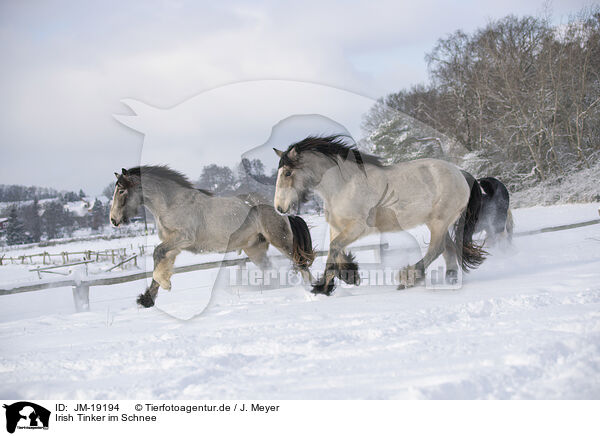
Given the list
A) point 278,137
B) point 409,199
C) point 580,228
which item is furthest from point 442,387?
point 580,228

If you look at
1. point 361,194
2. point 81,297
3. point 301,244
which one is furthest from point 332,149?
point 81,297

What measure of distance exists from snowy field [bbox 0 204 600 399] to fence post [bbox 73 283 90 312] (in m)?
0.27

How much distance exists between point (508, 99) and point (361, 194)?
88.6 inches

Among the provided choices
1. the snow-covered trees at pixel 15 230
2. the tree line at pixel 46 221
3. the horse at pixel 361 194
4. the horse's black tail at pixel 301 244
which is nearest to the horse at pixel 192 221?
the horse's black tail at pixel 301 244

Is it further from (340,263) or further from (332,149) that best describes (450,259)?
(332,149)

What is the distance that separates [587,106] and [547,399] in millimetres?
3516

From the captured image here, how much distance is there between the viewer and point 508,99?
3857mm

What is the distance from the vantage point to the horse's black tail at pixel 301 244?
3.04 metres

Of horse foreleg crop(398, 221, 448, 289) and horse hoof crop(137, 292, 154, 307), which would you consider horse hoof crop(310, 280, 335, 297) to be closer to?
horse foreleg crop(398, 221, 448, 289)

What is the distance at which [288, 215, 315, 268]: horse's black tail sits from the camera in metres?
3.04

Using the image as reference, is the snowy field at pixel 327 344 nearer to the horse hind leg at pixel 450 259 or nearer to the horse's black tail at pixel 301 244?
the horse hind leg at pixel 450 259
